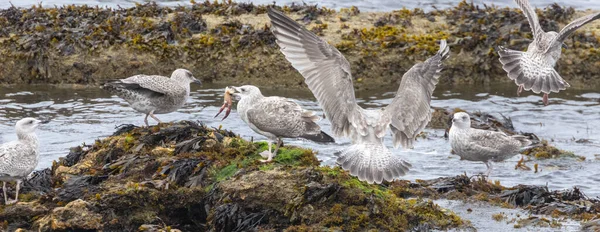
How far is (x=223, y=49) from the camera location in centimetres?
1470

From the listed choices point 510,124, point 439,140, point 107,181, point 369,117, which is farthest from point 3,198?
point 510,124

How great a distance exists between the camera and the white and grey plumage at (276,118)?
778 cm

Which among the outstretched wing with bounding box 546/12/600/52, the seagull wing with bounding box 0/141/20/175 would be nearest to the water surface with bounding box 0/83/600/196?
the outstretched wing with bounding box 546/12/600/52

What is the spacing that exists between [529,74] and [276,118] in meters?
4.19

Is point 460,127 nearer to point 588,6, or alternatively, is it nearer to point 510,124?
point 510,124

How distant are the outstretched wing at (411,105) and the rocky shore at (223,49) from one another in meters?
6.70

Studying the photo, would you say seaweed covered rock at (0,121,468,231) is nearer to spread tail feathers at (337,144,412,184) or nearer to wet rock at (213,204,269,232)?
wet rock at (213,204,269,232)

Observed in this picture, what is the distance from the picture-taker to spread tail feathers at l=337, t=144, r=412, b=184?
6723 millimetres

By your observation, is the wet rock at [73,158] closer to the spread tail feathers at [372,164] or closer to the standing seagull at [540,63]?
the spread tail feathers at [372,164]

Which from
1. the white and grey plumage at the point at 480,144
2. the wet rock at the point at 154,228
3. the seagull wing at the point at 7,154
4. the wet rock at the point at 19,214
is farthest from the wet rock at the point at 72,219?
the white and grey plumage at the point at 480,144

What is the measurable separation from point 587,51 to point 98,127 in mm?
8439

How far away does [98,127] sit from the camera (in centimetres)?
1201

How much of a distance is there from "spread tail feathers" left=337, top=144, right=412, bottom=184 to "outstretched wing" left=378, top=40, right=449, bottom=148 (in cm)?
50

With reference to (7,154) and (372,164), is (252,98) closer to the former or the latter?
(372,164)
